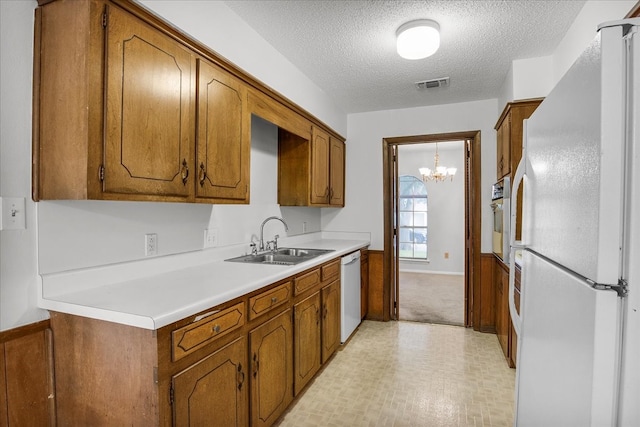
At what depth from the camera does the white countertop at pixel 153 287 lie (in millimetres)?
1208

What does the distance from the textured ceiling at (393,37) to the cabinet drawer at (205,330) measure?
5.49 ft

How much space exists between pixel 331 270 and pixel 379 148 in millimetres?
1798

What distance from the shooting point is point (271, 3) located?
6.35 feet

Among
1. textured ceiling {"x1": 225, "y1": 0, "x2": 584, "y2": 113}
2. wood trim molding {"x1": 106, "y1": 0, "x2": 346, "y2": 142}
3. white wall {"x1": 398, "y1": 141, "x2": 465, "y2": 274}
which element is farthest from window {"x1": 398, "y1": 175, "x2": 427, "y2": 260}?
wood trim molding {"x1": 106, "y1": 0, "x2": 346, "y2": 142}

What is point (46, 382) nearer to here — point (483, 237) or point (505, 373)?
point (505, 373)

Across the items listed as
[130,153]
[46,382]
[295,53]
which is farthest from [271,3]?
[46,382]

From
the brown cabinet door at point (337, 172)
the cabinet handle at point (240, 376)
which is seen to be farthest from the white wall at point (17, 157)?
the brown cabinet door at point (337, 172)

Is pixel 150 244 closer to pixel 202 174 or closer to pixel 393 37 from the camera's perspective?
pixel 202 174

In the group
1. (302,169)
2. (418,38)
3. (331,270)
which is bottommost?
(331,270)

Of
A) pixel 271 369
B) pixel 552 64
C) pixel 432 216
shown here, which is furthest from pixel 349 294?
pixel 432 216

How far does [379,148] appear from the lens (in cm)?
396

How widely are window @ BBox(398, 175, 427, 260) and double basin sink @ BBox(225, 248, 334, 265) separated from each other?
425 cm

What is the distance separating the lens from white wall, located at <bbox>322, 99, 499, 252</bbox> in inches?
140

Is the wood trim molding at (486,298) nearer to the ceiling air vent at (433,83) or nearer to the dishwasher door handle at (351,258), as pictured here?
the dishwasher door handle at (351,258)
